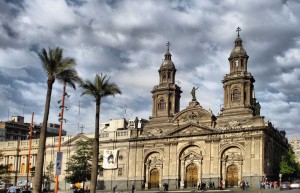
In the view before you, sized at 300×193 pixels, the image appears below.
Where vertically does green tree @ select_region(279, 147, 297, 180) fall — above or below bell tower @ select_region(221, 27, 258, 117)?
below

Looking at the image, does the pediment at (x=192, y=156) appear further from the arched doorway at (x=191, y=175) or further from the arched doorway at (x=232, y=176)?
the arched doorway at (x=232, y=176)

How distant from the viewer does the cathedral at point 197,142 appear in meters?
74.7

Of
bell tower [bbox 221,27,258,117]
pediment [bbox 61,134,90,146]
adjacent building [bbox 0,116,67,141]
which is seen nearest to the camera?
bell tower [bbox 221,27,258,117]

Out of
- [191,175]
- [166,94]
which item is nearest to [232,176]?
[191,175]

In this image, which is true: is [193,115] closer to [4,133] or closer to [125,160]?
[125,160]

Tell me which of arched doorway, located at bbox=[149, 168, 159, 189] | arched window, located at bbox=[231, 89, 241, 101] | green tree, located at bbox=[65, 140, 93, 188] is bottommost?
arched doorway, located at bbox=[149, 168, 159, 189]

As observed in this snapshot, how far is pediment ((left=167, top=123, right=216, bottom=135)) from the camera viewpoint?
259 feet

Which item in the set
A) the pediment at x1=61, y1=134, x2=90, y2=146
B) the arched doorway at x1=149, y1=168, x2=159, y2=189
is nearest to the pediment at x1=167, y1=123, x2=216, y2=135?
the arched doorway at x1=149, y1=168, x2=159, y2=189

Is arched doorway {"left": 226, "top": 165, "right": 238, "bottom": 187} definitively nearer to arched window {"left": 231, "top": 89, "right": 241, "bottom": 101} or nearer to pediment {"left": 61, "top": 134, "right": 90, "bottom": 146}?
arched window {"left": 231, "top": 89, "right": 241, "bottom": 101}

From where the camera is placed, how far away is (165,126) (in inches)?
3349

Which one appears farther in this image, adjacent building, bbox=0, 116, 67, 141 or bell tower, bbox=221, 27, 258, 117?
adjacent building, bbox=0, 116, 67, 141

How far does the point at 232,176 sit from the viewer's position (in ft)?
250

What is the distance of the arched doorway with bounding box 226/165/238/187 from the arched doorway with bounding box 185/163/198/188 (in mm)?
6185

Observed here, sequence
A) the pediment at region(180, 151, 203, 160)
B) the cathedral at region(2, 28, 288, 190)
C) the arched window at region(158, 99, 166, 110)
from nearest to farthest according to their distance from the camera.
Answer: the cathedral at region(2, 28, 288, 190), the pediment at region(180, 151, 203, 160), the arched window at region(158, 99, 166, 110)
